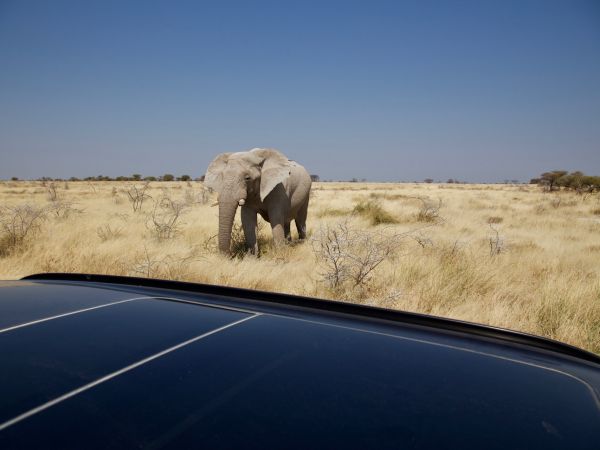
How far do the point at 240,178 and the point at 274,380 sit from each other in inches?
252

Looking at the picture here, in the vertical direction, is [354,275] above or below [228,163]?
below

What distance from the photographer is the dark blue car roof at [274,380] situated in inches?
31.1

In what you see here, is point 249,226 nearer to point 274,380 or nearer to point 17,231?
point 17,231

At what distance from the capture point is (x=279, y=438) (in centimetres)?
78

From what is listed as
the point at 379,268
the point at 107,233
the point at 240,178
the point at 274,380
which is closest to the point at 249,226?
the point at 240,178

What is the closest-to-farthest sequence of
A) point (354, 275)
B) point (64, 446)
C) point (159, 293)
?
point (64, 446)
point (159, 293)
point (354, 275)

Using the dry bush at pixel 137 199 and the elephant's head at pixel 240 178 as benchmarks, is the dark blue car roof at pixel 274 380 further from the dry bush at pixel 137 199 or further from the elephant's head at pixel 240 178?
the dry bush at pixel 137 199

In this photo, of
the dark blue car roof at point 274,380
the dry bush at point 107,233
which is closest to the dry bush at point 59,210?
the dry bush at point 107,233

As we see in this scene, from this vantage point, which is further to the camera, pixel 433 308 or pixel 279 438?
pixel 433 308

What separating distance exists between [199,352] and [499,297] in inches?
199

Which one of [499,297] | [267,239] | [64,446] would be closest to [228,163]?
[267,239]

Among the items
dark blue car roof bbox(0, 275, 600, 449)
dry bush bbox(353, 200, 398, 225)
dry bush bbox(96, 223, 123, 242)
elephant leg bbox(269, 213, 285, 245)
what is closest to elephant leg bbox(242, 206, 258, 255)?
elephant leg bbox(269, 213, 285, 245)

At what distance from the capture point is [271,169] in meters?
7.61

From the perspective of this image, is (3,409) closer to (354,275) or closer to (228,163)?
(354,275)
